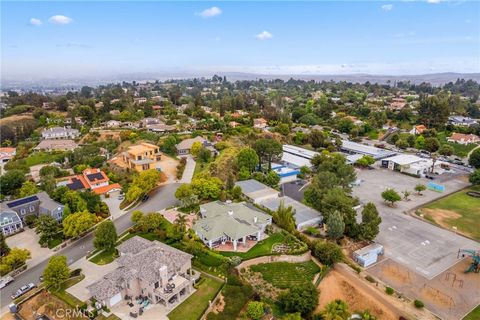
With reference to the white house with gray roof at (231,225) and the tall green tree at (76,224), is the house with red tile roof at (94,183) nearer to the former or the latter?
the tall green tree at (76,224)

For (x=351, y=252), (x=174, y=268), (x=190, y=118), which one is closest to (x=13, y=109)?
(x=190, y=118)

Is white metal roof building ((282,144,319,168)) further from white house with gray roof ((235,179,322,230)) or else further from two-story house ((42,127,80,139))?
two-story house ((42,127,80,139))

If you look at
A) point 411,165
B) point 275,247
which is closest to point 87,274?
point 275,247

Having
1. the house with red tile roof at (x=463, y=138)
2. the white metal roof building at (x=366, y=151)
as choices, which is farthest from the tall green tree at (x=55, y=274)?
the house with red tile roof at (x=463, y=138)

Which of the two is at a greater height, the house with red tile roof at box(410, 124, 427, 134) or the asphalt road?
the house with red tile roof at box(410, 124, 427, 134)

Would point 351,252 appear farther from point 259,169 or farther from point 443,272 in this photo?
point 259,169

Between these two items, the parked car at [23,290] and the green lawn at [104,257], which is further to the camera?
Answer: the green lawn at [104,257]

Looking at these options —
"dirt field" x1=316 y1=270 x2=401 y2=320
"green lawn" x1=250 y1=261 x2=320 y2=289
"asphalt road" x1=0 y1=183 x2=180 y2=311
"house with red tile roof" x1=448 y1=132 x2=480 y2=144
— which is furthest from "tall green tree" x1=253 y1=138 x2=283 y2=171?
"house with red tile roof" x1=448 y1=132 x2=480 y2=144
